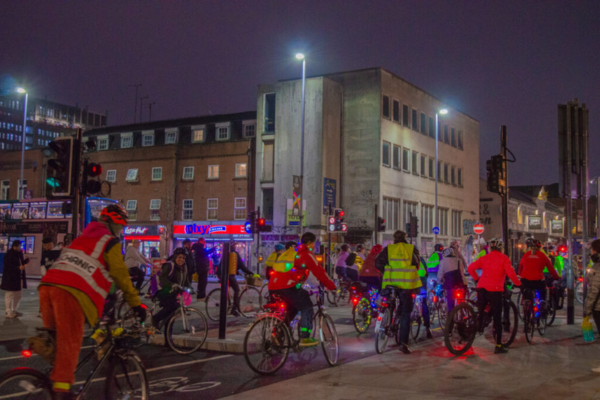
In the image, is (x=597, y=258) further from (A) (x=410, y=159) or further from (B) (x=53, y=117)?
(B) (x=53, y=117)

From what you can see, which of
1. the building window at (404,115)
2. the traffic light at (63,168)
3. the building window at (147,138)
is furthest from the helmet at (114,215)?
the building window at (147,138)

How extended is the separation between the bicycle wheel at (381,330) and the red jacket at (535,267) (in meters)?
4.07

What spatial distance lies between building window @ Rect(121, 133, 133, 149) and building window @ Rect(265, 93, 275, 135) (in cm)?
1321

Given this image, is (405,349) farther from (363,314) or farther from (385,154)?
(385,154)

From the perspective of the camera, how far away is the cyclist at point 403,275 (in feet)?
31.9

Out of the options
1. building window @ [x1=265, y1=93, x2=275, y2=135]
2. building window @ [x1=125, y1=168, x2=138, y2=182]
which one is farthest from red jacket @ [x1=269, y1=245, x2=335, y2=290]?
building window @ [x1=125, y1=168, x2=138, y2=182]

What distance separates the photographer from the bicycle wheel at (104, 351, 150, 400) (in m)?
5.00

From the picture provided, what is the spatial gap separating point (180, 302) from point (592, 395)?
6.11 meters

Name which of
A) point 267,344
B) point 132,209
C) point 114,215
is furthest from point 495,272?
point 132,209

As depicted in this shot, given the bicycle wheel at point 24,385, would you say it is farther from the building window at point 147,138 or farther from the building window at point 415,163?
the building window at point 147,138

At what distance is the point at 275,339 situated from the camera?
8219mm

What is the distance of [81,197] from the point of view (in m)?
10.9

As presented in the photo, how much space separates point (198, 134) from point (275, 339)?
40.0 metres

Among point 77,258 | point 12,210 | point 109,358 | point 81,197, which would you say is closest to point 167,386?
point 109,358
